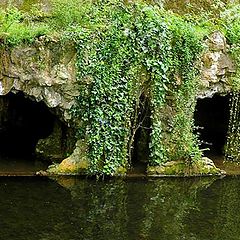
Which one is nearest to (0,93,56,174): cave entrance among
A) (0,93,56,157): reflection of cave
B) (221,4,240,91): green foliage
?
(0,93,56,157): reflection of cave

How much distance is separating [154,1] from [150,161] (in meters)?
4.51

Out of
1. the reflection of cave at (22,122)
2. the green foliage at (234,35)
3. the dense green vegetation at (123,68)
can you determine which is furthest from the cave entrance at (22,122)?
the green foliage at (234,35)

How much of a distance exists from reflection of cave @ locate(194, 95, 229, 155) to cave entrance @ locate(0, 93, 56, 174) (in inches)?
184

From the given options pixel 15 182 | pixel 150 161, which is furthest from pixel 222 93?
pixel 15 182

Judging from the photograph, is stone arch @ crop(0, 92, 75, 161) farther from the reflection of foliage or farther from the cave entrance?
the reflection of foliage

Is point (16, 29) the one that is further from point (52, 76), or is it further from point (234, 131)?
point (234, 131)

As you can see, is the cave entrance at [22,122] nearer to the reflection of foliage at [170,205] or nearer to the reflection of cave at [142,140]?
the reflection of cave at [142,140]

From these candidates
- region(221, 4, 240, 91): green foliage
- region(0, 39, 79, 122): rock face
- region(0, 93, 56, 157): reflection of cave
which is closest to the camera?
region(0, 39, 79, 122): rock face

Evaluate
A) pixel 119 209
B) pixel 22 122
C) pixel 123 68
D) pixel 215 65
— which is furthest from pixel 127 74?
pixel 22 122

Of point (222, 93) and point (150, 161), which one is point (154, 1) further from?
point (150, 161)

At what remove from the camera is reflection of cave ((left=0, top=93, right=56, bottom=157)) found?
15023 mm

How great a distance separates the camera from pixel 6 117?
1580 cm

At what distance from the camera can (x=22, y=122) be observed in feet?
54.0

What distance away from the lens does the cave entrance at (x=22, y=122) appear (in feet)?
48.8
